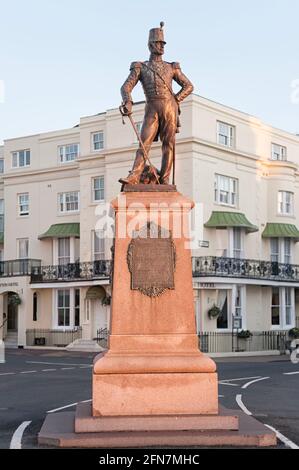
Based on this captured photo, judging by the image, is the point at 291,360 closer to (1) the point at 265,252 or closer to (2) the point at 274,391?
(1) the point at 265,252

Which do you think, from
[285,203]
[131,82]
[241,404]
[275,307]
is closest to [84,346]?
[275,307]

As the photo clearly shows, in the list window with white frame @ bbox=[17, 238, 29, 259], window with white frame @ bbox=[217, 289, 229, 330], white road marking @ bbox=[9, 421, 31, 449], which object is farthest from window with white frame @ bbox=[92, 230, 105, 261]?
white road marking @ bbox=[9, 421, 31, 449]

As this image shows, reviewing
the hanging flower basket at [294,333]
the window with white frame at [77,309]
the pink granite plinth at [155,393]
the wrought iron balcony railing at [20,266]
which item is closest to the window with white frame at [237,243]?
the hanging flower basket at [294,333]

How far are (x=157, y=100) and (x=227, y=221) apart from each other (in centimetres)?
2652

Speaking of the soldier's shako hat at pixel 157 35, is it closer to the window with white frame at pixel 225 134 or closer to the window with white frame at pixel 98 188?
the window with white frame at pixel 225 134

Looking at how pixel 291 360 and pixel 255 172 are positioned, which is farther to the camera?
pixel 255 172

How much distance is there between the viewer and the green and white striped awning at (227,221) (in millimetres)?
37938

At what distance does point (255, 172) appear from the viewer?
137ft

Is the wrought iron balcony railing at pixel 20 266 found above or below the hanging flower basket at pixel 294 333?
above

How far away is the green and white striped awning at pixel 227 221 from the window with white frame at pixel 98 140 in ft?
26.1

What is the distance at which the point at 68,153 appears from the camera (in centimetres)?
4403
